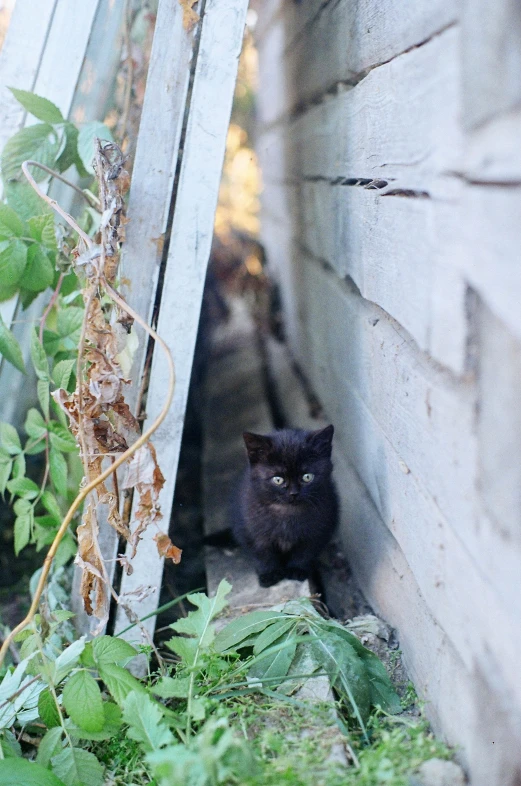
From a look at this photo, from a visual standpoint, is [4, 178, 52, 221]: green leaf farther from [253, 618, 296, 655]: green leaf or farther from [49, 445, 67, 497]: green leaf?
[253, 618, 296, 655]: green leaf

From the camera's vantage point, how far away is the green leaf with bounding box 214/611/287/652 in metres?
1.71

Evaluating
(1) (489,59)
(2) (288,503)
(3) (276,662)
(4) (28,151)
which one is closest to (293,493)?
(2) (288,503)

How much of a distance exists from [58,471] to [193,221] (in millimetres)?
783

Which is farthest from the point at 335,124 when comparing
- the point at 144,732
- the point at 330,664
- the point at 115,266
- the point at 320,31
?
the point at 144,732

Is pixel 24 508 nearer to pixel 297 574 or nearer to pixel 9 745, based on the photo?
pixel 9 745

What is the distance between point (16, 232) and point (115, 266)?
36 cm

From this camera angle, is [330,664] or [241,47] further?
[241,47]

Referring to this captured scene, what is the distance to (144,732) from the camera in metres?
1.38

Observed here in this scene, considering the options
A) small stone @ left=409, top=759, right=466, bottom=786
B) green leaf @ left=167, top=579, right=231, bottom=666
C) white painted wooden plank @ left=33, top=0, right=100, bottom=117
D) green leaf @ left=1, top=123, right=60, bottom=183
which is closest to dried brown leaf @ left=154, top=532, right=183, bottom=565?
→ green leaf @ left=167, top=579, right=231, bottom=666

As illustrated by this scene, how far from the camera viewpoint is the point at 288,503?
7.27ft

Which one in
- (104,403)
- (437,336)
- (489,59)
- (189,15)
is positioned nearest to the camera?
(489,59)

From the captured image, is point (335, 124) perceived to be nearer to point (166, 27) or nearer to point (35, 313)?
point (166, 27)

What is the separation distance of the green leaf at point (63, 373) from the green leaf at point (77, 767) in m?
0.85

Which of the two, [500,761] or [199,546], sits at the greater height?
[500,761]
